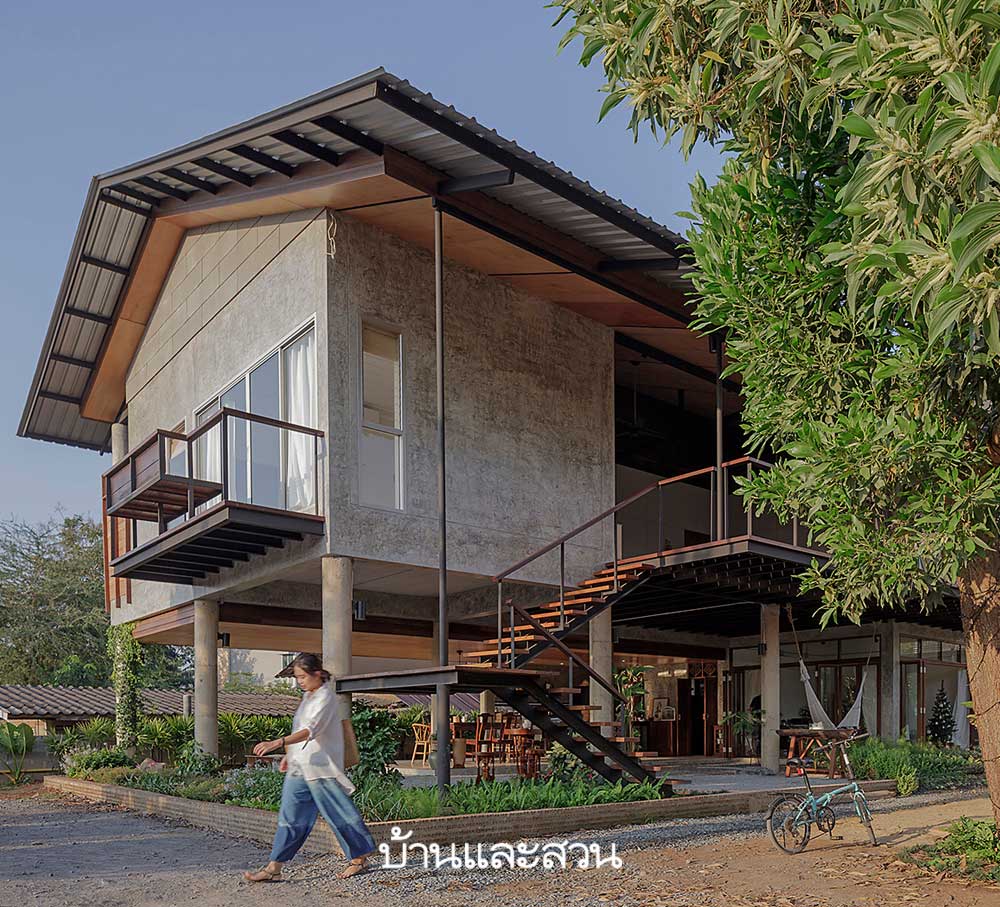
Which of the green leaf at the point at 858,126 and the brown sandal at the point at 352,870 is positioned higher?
the green leaf at the point at 858,126

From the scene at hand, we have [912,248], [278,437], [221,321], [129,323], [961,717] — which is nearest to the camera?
[912,248]

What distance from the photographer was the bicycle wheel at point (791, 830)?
33.2 feet

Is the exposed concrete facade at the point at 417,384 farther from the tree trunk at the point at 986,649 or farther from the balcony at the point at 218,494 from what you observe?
the tree trunk at the point at 986,649

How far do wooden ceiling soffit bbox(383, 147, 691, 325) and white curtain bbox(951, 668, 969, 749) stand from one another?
470 inches

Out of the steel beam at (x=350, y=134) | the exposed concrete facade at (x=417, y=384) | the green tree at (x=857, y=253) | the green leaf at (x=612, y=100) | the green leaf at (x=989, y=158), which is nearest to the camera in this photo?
the green leaf at (x=989, y=158)

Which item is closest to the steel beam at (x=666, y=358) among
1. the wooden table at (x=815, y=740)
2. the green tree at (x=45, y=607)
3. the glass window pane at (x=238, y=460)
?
the wooden table at (x=815, y=740)

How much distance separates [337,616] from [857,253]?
9688 millimetres

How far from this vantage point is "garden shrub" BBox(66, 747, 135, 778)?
19.2 metres

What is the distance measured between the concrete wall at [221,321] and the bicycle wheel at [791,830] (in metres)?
6.81

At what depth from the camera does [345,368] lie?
49.9 ft

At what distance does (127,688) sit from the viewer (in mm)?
21016

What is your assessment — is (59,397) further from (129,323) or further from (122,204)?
(122,204)

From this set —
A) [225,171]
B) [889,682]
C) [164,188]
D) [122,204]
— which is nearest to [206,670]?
[122,204]

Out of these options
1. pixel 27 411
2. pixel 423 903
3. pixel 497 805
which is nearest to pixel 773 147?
pixel 423 903
